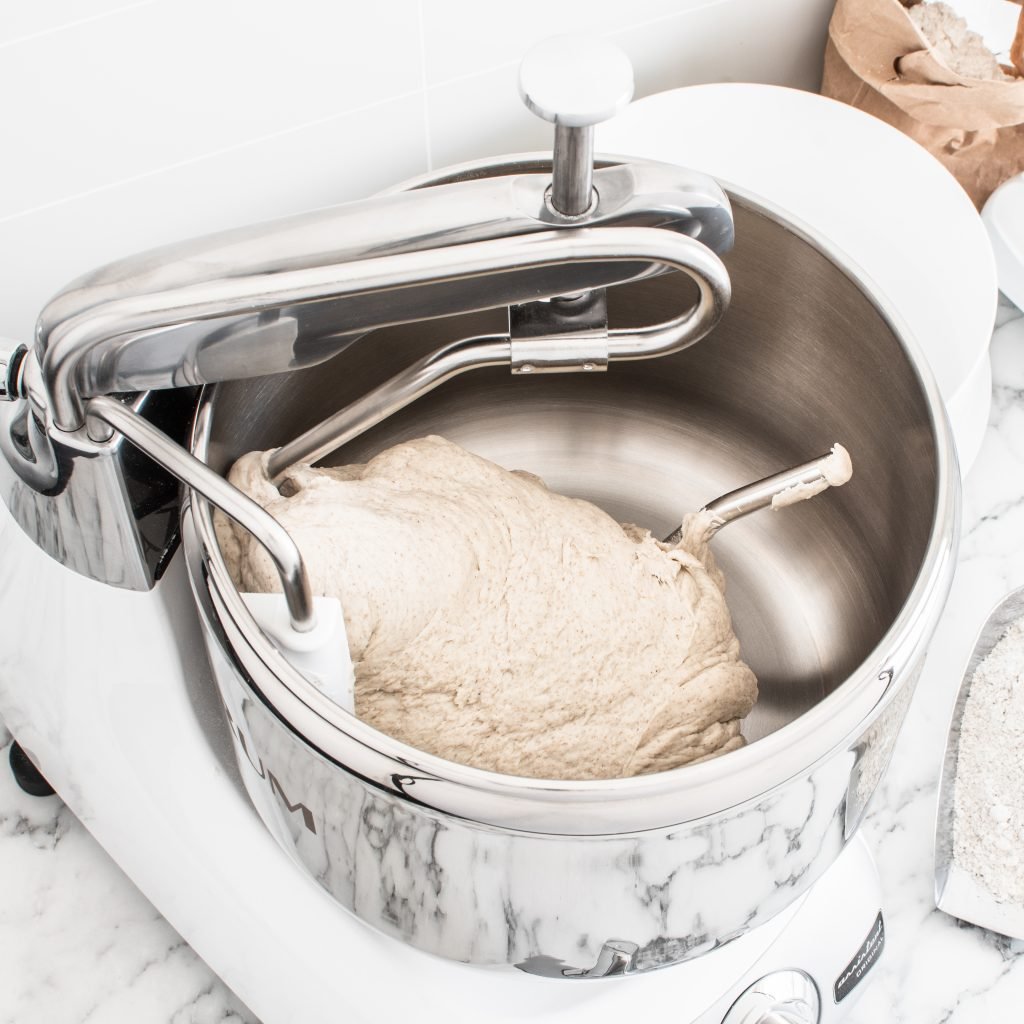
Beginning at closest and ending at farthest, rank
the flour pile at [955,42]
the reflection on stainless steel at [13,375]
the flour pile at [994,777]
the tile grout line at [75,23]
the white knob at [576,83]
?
1. the white knob at [576,83]
2. the reflection on stainless steel at [13,375]
3. the tile grout line at [75,23]
4. the flour pile at [994,777]
5. the flour pile at [955,42]

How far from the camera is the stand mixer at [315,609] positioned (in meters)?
0.40

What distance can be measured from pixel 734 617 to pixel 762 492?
0.11m

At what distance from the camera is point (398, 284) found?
40 centimetres

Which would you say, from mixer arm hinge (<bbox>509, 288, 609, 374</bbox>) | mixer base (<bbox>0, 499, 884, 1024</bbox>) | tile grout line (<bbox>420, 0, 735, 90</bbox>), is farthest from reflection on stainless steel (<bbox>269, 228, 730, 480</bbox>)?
tile grout line (<bbox>420, 0, 735, 90</bbox>)

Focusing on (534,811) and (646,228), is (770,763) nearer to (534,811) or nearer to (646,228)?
(534,811)

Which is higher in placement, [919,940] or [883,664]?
[883,664]

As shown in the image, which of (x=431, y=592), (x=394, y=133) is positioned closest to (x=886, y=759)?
(x=431, y=592)

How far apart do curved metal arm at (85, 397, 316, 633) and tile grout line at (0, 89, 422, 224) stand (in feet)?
0.86

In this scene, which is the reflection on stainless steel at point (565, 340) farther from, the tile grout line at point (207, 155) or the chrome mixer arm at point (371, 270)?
the tile grout line at point (207, 155)

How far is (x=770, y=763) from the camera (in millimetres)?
406

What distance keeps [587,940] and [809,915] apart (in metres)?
0.18

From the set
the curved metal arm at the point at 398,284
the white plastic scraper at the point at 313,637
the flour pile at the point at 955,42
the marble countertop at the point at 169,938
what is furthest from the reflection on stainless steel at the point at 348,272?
the flour pile at the point at 955,42

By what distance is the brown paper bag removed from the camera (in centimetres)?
76

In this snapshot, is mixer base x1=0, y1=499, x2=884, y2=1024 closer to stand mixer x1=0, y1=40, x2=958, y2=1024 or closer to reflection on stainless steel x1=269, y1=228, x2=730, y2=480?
stand mixer x1=0, y1=40, x2=958, y2=1024
